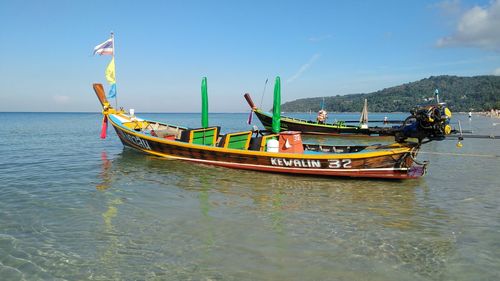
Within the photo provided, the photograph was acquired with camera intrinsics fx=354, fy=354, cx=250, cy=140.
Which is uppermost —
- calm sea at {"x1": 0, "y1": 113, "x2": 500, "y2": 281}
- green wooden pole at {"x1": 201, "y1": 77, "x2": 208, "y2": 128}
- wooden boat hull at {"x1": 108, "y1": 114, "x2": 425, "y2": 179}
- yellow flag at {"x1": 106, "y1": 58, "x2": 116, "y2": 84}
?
yellow flag at {"x1": 106, "y1": 58, "x2": 116, "y2": 84}

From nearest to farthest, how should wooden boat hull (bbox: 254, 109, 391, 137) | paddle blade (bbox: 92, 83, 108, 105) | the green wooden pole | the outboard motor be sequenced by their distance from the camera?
the outboard motor, the green wooden pole, paddle blade (bbox: 92, 83, 108, 105), wooden boat hull (bbox: 254, 109, 391, 137)

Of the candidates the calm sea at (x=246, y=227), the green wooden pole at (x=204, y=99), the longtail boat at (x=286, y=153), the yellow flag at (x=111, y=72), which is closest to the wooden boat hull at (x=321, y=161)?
the longtail boat at (x=286, y=153)

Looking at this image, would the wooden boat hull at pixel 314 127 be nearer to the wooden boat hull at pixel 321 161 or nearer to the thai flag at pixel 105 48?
the thai flag at pixel 105 48

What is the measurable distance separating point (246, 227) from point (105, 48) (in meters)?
16.8

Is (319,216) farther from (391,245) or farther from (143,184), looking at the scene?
(143,184)

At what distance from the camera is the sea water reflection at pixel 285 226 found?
19.1 feet

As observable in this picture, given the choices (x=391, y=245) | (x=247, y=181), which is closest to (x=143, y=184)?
(x=247, y=181)

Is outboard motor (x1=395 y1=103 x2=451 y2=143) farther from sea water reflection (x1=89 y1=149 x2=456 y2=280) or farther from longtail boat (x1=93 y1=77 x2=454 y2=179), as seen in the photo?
sea water reflection (x1=89 y1=149 x2=456 y2=280)

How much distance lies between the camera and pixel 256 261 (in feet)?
19.5

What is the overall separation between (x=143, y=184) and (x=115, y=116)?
10.3 metres

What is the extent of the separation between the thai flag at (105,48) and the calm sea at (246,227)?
9.35 meters

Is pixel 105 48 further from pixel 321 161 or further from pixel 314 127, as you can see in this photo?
pixel 314 127

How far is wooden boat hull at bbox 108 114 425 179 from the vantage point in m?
12.1

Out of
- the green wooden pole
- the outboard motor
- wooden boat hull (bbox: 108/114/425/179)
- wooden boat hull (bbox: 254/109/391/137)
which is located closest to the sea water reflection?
wooden boat hull (bbox: 108/114/425/179)
